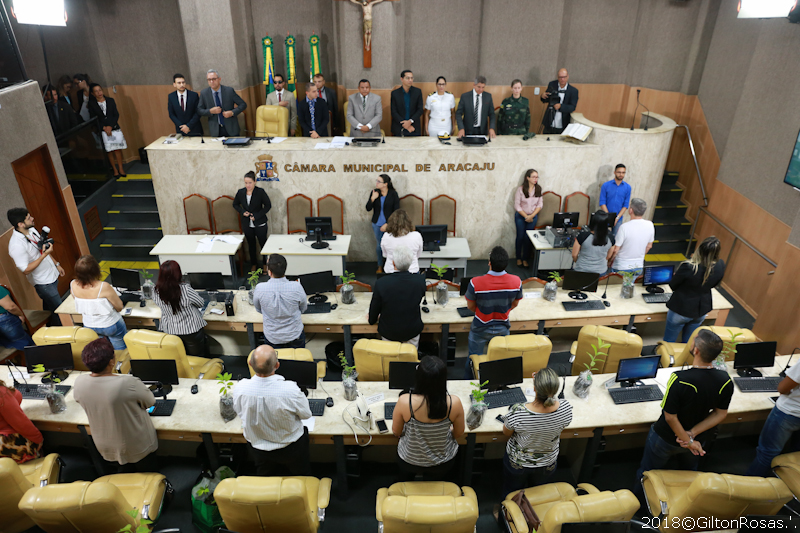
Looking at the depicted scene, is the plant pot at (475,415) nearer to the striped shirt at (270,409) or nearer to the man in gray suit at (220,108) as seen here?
the striped shirt at (270,409)

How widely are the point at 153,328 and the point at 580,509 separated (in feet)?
15.7

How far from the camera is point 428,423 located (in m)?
3.47

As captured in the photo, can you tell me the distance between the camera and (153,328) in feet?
19.2

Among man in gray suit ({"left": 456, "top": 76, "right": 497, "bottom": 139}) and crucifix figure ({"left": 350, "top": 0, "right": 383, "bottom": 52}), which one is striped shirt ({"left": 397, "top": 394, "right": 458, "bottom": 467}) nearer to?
man in gray suit ({"left": 456, "top": 76, "right": 497, "bottom": 139})

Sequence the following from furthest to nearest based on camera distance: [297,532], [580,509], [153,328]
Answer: [153,328] < [297,532] < [580,509]

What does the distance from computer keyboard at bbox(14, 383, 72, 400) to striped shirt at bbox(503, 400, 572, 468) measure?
3854mm

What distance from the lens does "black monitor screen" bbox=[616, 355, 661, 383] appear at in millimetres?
4504

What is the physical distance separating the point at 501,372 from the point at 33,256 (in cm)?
548

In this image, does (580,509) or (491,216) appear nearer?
(580,509)

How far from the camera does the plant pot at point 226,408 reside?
4.24 m

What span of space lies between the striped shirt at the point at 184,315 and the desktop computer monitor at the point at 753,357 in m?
5.15

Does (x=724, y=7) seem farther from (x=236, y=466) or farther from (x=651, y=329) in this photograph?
(x=236, y=466)

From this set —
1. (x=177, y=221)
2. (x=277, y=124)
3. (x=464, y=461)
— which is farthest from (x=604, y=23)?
(x=464, y=461)

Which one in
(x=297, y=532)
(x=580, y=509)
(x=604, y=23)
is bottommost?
(x=297, y=532)
